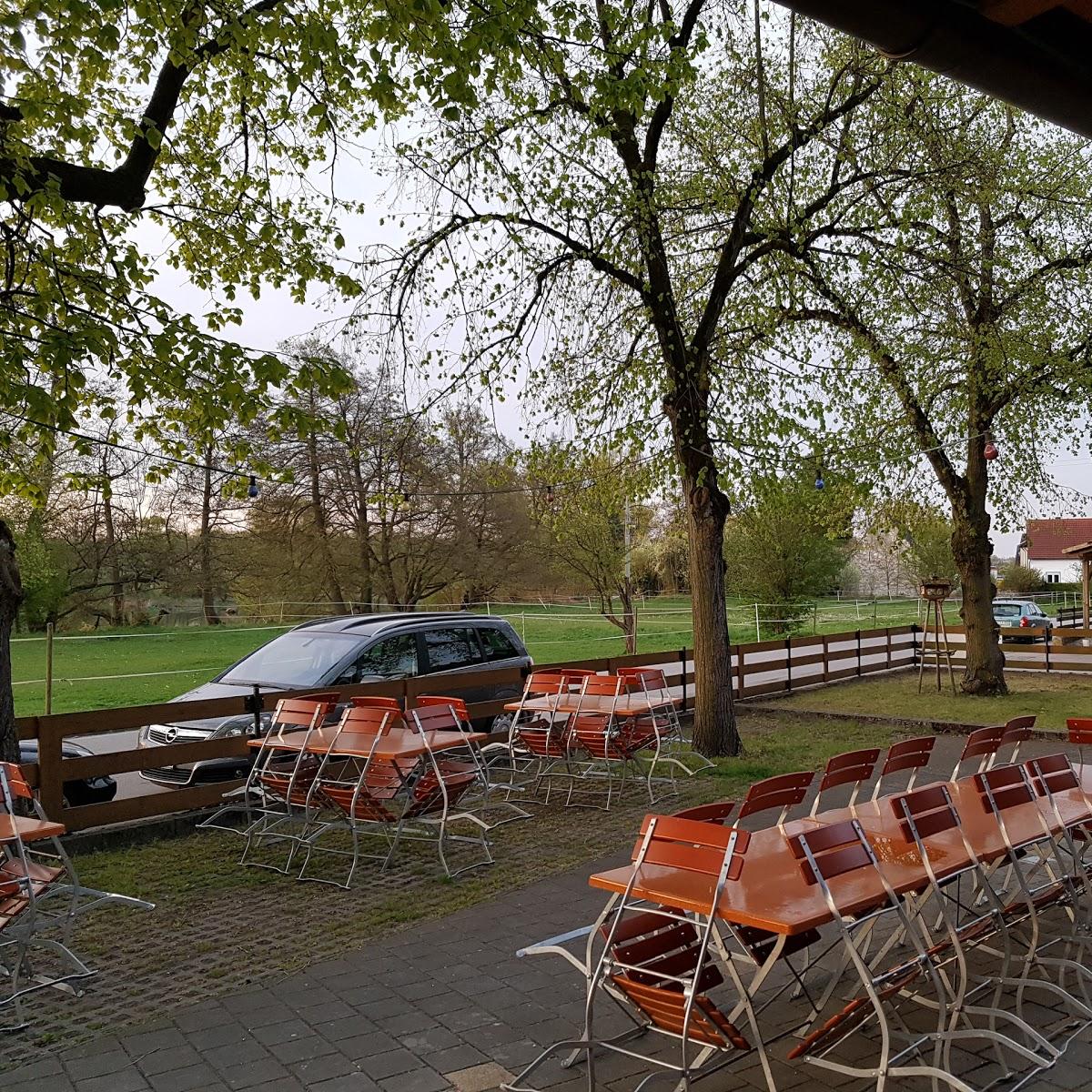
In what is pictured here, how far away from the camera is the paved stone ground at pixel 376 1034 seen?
3.98m

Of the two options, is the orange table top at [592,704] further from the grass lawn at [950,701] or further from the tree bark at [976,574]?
the tree bark at [976,574]

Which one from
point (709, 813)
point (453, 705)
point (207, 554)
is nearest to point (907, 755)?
point (709, 813)

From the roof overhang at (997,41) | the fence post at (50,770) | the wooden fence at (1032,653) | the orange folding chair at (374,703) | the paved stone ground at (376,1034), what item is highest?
the roof overhang at (997,41)

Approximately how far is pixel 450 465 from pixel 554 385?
646 inches

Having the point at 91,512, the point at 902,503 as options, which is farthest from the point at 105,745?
the point at 91,512

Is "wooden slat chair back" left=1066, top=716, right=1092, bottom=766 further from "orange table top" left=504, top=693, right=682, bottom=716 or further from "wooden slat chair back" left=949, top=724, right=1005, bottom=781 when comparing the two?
"orange table top" left=504, top=693, right=682, bottom=716

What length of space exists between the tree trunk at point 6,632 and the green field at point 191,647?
12250mm

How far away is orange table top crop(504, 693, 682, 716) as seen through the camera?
9.46 meters

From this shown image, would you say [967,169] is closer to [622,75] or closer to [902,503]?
[622,75]

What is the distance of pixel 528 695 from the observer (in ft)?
35.7

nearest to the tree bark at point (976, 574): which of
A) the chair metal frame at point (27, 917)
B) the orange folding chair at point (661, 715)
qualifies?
the orange folding chair at point (661, 715)

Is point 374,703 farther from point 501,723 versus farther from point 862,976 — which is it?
point 862,976

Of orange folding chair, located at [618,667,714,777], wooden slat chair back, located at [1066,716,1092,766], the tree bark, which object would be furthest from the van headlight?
the tree bark

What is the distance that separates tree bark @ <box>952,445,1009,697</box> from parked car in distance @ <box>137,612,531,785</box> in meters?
8.81
